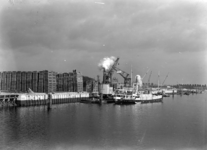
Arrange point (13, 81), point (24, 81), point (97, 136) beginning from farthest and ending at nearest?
point (13, 81)
point (24, 81)
point (97, 136)

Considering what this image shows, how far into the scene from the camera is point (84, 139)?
18.0 m

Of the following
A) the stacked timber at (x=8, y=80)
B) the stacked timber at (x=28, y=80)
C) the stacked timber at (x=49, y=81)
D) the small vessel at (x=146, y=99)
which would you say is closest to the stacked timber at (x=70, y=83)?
the stacked timber at (x=49, y=81)

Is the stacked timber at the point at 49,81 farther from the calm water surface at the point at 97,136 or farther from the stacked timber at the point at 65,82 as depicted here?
the calm water surface at the point at 97,136

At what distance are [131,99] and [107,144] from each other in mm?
33064

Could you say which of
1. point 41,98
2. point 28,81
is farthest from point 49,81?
point 41,98

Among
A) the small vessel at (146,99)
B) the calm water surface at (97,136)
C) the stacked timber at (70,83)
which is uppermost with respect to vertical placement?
the stacked timber at (70,83)

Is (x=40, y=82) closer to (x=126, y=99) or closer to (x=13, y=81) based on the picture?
(x=13, y=81)

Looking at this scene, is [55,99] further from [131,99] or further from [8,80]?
[8,80]

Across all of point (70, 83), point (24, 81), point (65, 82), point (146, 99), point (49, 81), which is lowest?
point (146, 99)

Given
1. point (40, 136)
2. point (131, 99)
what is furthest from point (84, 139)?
point (131, 99)

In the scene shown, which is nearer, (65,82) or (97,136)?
(97,136)

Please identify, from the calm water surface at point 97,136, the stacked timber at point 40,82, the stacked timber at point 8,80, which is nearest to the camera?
the calm water surface at point 97,136

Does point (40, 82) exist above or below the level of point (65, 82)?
below

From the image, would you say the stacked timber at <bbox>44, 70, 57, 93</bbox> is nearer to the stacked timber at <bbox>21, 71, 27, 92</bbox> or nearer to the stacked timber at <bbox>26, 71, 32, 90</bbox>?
the stacked timber at <bbox>26, 71, 32, 90</bbox>
